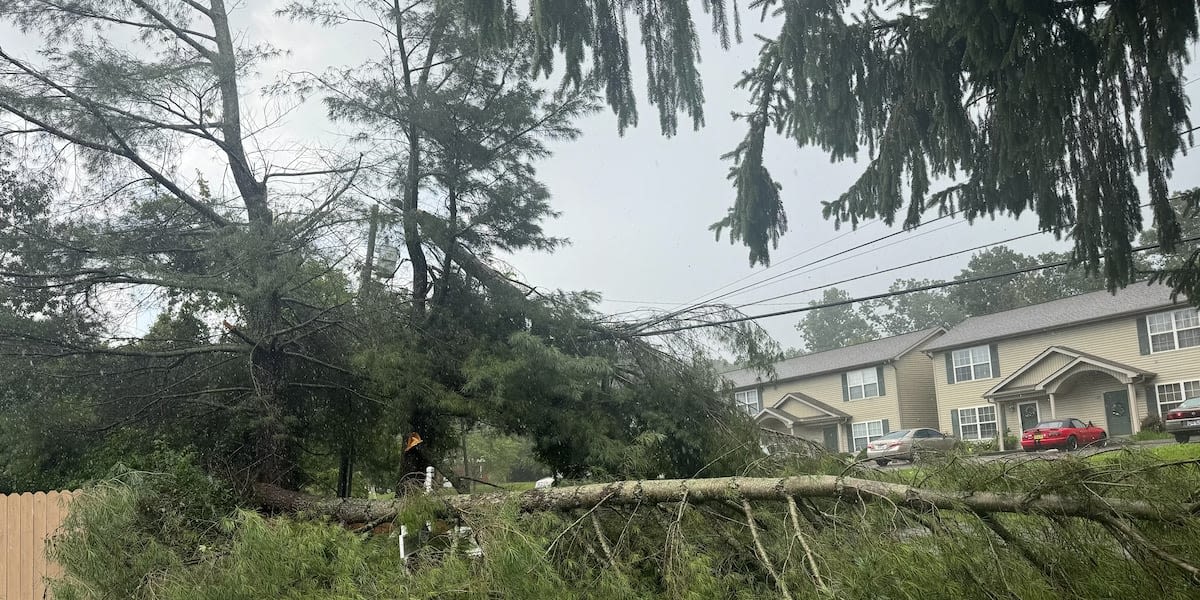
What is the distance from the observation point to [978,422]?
17.5 meters

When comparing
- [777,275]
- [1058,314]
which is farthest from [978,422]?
[777,275]

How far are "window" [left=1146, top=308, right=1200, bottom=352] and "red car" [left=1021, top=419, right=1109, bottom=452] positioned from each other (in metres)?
1.97

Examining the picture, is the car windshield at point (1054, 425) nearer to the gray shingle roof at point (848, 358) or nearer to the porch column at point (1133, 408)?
the porch column at point (1133, 408)

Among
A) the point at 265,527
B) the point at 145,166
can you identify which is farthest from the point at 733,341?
the point at 145,166

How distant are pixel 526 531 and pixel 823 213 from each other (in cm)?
266

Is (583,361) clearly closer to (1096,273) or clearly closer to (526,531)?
(526,531)

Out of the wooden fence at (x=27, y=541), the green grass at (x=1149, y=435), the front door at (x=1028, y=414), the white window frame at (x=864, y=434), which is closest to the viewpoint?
the wooden fence at (x=27, y=541)

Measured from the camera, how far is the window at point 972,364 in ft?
57.5

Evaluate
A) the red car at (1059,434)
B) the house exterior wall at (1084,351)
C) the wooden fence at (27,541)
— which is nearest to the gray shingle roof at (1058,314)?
the house exterior wall at (1084,351)

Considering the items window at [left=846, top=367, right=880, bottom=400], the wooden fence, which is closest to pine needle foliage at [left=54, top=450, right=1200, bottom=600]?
the wooden fence

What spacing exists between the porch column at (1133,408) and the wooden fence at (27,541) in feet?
54.0

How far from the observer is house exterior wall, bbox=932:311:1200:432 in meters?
15.1

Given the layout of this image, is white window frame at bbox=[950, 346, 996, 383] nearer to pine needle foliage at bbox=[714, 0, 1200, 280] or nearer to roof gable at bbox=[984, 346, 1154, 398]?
roof gable at bbox=[984, 346, 1154, 398]

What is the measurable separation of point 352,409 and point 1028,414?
562 inches
